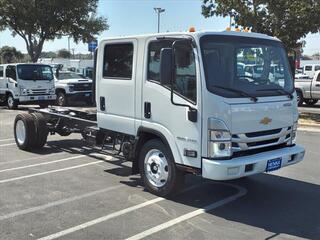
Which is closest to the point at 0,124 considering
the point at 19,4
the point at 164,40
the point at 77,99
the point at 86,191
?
the point at 77,99

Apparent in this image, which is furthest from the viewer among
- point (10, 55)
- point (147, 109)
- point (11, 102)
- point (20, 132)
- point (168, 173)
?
point (10, 55)

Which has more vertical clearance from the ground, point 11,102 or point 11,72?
point 11,72

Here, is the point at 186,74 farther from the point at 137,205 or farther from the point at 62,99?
the point at 62,99

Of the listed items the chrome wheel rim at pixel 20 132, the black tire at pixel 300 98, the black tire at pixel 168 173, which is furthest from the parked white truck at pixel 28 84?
the black tire at pixel 168 173

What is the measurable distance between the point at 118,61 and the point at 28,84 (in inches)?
541

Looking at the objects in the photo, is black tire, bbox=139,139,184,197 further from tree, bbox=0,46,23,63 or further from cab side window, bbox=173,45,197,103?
tree, bbox=0,46,23,63

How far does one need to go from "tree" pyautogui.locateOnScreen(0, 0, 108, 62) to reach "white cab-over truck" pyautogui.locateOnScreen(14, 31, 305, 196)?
72.3ft

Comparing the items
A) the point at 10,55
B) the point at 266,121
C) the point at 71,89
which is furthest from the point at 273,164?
the point at 10,55

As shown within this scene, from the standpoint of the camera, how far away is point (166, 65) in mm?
6211

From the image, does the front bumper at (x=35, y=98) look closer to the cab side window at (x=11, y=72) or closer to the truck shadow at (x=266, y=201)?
the cab side window at (x=11, y=72)

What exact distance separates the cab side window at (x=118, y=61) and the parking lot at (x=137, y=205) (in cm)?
175

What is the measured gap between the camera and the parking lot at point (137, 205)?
5.64 metres

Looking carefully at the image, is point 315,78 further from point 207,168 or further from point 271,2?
point 207,168

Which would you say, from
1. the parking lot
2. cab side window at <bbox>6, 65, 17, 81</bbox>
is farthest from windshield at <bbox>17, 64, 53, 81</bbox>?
the parking lot
